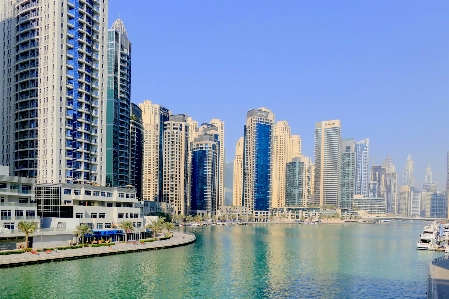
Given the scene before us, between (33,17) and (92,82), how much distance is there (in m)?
21.1

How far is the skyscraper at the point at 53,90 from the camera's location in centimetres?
11538

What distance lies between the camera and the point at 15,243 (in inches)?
3275

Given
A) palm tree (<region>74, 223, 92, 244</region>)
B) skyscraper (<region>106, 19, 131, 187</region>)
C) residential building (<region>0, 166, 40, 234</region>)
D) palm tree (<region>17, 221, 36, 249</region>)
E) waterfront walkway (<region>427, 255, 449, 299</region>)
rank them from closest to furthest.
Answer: waterfront walkway (<region>427, 255, 449, 299</region>) < palm tree (<region>17, 221, 36, 249</region>) < residential building (<region>0, 166, 40, 234</region>) < palm tree (<region>74, 223, 92, 244</region>) < skyscraper (<region>106, 19, 131, 187</region>)

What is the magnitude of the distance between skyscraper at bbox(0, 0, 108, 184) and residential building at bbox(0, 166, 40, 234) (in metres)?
20.2

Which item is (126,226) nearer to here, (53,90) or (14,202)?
(14,202)

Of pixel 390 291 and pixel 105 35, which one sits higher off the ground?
pixel 105 35

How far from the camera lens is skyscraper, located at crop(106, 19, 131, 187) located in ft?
536

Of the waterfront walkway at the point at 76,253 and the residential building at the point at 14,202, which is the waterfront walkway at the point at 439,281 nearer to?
the waterfront walkway at the point at 76,253

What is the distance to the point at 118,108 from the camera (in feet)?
562

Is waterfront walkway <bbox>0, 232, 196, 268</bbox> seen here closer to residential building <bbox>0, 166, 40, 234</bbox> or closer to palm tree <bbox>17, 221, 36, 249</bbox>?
palm tree <bbox>17, 221, 36, 249</bbox>

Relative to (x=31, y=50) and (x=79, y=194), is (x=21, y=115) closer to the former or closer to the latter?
(x=31, y=50)

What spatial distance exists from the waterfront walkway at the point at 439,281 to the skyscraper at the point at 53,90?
83.3m

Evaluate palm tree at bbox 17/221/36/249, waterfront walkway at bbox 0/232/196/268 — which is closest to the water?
waterfront walkway at bbox 0/232/196/268

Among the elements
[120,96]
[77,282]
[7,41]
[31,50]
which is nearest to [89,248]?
[77,282]
